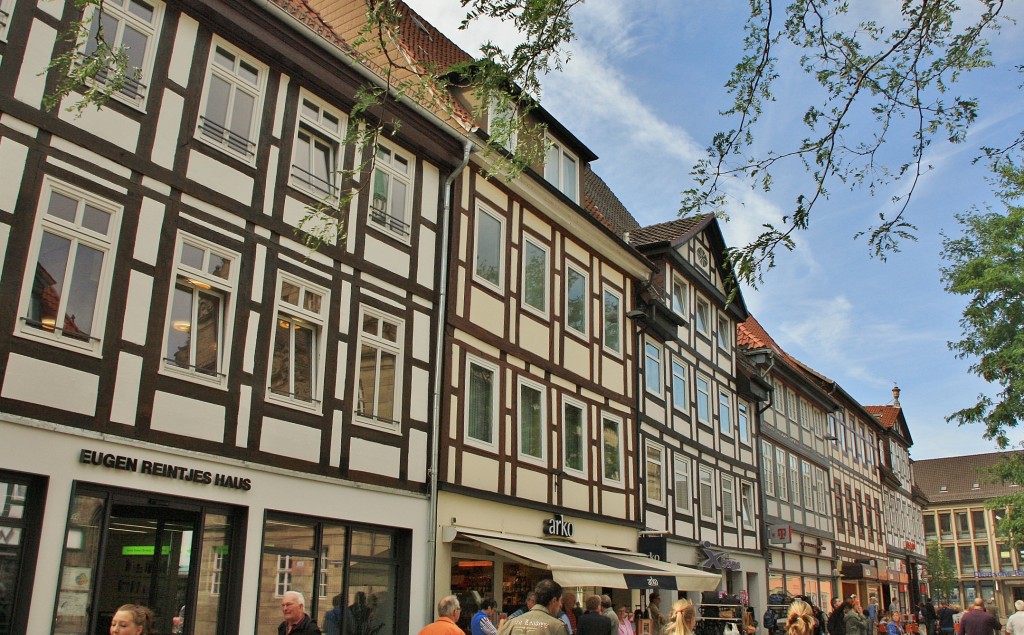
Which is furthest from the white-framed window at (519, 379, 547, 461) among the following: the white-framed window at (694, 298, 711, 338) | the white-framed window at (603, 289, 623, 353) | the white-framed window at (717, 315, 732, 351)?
the white-framed window at (717, 315, 732, 351)

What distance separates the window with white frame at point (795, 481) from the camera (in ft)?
120

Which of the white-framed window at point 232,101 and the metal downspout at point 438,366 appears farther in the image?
the metal downspout at point 438,366

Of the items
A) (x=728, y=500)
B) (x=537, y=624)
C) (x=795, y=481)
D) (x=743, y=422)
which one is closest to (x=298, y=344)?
(x=537, y=624)

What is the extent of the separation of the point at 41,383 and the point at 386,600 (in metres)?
6.85

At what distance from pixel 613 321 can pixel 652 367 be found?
2711mm

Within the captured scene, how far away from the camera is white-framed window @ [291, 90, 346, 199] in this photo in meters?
14.9

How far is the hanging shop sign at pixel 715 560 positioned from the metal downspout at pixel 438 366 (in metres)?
12.8

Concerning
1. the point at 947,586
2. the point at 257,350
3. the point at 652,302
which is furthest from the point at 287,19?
the point at 947,586

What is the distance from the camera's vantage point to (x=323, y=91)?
15398 mm

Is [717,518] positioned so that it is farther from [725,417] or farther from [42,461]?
[42,461]

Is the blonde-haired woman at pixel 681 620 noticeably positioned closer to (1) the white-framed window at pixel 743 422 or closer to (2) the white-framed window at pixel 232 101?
(2) the white-framed window at pixel 232 101

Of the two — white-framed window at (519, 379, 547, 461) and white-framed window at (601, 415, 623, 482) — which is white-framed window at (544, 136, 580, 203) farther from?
white-framed window at (601, 415, 623, 482)

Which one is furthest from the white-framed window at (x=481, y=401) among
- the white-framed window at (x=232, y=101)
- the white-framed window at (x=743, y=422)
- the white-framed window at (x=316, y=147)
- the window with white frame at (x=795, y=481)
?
the window with white frame at (x=795, y=481)

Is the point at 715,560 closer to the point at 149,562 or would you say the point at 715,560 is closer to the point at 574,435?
the point at 574,435
